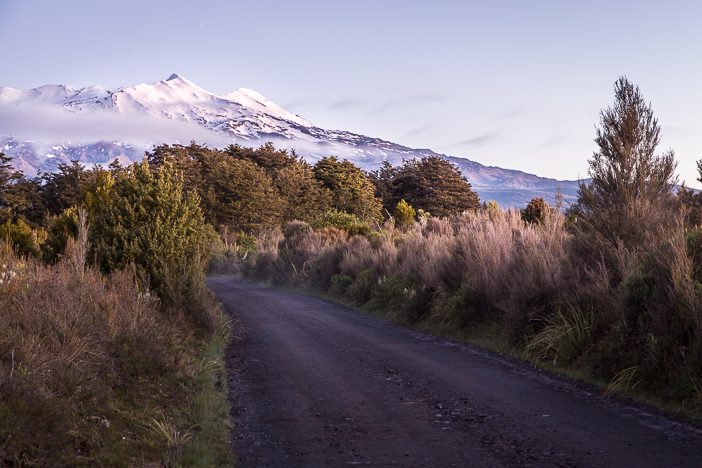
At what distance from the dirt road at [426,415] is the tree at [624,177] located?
3567 millimetres

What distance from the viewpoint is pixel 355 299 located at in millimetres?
23000

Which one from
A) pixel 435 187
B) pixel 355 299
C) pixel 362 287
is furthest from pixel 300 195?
pixel 362 287

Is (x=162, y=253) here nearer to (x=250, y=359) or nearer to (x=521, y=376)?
(x=250, y=359)

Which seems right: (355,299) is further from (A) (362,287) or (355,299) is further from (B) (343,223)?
(B) (343,223)

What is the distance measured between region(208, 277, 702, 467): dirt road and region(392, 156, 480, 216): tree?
6006 cm

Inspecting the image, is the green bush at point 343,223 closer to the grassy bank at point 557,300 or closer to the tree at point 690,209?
the grassy bank at point 557,300

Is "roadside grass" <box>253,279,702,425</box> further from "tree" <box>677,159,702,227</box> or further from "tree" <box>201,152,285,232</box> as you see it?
"tree" <box>201,152,285,232</box>

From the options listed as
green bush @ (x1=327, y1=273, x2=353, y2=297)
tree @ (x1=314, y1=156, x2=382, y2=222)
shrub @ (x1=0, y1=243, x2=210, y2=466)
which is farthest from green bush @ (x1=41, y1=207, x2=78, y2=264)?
tree @ (x1=314, y1=156, x2=382, y2=222)

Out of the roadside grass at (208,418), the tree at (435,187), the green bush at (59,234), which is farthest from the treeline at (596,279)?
the tree at (435,187)

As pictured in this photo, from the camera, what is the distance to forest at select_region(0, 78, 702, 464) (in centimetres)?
677

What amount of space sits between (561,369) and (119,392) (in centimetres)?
675

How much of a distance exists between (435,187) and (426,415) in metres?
66.8

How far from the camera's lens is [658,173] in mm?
13773

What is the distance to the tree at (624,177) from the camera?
12.9 meters
